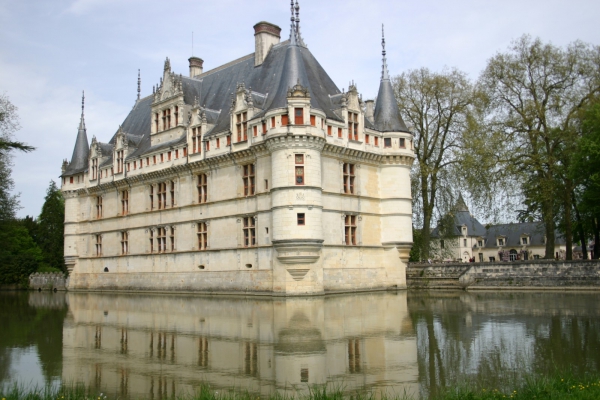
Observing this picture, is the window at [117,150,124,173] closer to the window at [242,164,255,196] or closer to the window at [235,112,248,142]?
the window at [235,112,248,142]

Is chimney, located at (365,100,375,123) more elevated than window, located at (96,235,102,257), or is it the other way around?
chimney, located at (365,100,375,123)

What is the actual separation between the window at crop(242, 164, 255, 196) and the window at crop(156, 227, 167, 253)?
7262 mm

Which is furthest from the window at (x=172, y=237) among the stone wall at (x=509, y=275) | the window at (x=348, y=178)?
the stone wall at (x=509, y=275)

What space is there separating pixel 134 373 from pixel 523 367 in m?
6.26

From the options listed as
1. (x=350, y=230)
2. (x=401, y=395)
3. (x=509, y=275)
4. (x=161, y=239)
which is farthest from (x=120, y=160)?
(x=401, y=395)

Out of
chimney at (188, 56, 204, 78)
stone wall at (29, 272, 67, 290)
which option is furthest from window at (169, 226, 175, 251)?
stone wall at (29, 272, 67, 290)

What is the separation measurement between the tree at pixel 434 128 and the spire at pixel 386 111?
400 cm

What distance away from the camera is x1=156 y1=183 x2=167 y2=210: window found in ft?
113

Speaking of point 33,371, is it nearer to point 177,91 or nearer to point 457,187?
point 177,91

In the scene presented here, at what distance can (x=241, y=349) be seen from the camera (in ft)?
38.2

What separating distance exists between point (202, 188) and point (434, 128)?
15108 millimetres

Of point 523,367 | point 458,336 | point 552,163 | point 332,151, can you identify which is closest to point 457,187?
point 552,163

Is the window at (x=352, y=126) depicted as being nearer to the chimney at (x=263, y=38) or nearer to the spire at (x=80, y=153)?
the chimney at (x=263, y=38)

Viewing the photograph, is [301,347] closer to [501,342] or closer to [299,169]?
[501,342]
